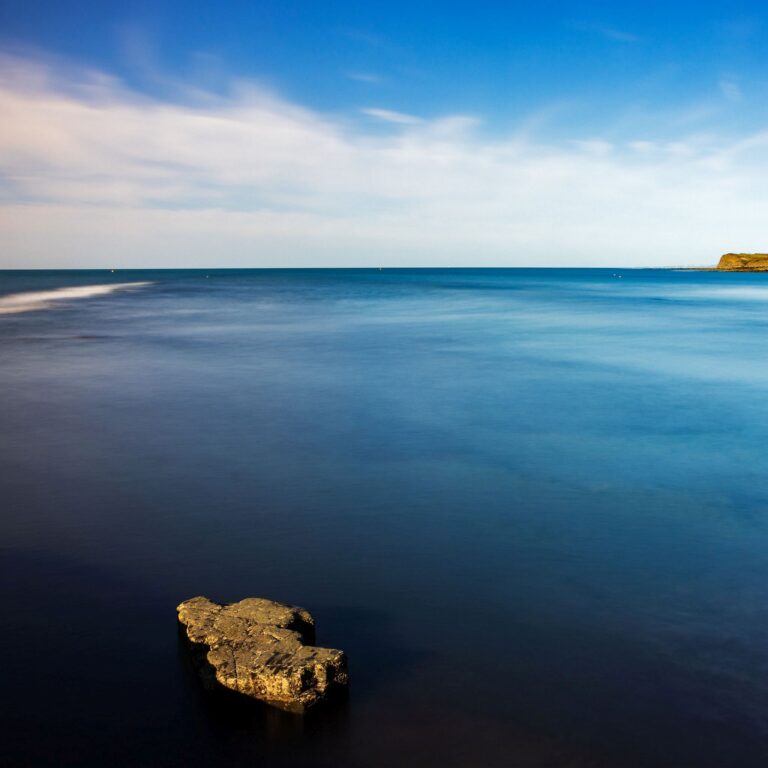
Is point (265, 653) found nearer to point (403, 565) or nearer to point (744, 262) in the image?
point (403, 565)

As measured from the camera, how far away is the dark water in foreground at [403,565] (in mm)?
4926

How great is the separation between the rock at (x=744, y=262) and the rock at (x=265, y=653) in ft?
493

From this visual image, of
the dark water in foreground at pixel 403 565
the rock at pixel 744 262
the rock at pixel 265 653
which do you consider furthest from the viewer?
the rock at pixel 744 262

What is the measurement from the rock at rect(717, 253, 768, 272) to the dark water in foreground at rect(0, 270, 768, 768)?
463 feet

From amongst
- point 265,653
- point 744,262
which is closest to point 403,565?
point 265,653

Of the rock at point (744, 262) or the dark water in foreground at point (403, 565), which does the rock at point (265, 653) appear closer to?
the dark water in foreground at point (403, 565)

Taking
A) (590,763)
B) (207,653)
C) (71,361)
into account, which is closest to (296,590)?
(207,653)

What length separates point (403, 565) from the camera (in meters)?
7.46

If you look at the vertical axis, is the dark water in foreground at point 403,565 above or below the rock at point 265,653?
below

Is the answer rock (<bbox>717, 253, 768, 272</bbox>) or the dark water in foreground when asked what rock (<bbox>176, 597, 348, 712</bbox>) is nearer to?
the dark water in foreground

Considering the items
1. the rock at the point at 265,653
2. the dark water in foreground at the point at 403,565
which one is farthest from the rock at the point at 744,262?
the rock at the point at 265,653

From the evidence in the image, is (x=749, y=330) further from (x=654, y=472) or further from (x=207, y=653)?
(x=207, y=653)

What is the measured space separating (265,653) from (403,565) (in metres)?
2.43

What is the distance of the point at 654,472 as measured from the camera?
433 inches
